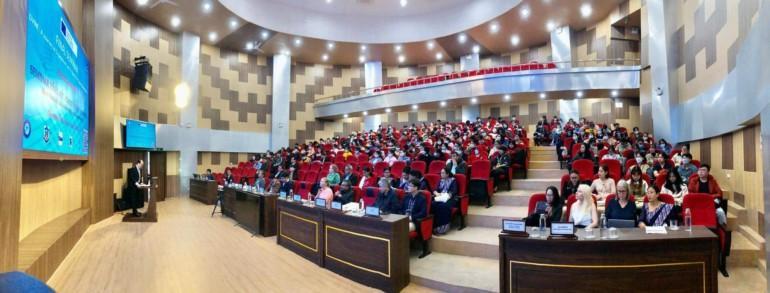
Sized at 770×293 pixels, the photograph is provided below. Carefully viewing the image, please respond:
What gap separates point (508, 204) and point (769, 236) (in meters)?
2.62

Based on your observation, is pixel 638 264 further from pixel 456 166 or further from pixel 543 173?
pixel 543 173

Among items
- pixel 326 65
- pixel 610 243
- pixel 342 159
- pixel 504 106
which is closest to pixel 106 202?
pixel 342 159

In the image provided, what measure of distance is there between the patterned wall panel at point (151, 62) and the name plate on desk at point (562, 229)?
1044 cm

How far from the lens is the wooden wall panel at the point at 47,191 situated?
393 cm

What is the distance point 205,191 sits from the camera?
10.3 m

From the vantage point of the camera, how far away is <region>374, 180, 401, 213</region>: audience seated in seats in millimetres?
4289

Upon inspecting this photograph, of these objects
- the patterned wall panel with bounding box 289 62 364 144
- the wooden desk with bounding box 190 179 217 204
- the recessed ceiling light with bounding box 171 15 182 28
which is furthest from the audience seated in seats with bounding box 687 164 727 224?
the patterned wall panel with bounding box 289 62 364 144

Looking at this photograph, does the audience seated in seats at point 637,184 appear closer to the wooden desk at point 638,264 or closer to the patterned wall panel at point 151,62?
the wooden desk at point 638,264

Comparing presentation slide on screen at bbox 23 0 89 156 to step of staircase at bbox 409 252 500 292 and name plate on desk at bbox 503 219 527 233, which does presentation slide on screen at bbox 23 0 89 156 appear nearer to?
step of staircase at bbox 409 252 500 292

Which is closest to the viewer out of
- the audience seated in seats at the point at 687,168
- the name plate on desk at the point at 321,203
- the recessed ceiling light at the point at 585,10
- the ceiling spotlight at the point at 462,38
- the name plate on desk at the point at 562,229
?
the name plate on desk at the point at 562,229

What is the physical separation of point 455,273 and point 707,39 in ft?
18.3

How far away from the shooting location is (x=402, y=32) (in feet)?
52.2

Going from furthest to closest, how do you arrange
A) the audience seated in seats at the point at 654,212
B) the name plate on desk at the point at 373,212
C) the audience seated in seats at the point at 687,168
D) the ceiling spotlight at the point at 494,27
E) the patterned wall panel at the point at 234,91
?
the patterned wall panel at the point at 234,91, the ceiling spotlight at the point at 494,27, the audience seated in seats at the point at 687,168, the name plate on desk at the point at 373,212, the audience seated in seats at the point at 654,212

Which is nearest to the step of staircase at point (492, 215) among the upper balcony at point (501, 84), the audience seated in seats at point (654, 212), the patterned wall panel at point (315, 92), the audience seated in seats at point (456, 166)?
the audience seated in seats at point (456, 166)
